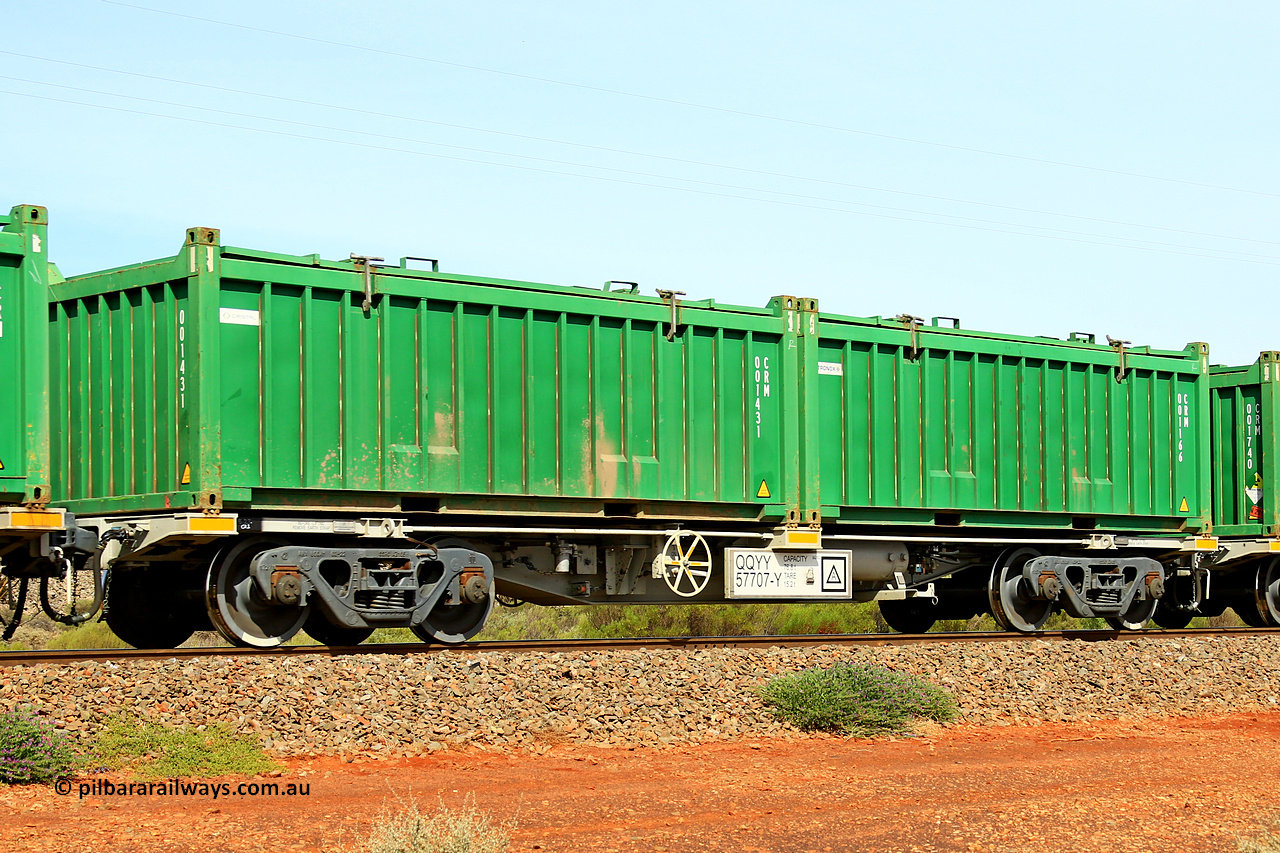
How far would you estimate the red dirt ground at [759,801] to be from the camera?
24.8ft

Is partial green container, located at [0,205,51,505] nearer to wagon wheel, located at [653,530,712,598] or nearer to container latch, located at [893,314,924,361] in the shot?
wagon wheel, located at [653,530,712,598]

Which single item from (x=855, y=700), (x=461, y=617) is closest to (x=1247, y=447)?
(x=855, y=700)

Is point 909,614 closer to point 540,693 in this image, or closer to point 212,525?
point 540,693

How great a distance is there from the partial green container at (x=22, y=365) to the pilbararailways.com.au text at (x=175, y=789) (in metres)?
3.49

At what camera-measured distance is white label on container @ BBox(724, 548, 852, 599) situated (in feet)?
49.2

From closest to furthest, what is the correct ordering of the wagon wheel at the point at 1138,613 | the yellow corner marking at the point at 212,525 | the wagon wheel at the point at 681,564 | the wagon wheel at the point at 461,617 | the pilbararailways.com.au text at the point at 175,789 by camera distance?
the pilbararailways.com.au text at the point at 175,789 < the yellow corner marking at the point at 212,525 < the wagon wheel at the point at 461,617 < the wagon wheel at the point at 681,564 < the wagon wheel at the point at 1138,613

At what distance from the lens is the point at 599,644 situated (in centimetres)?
1483

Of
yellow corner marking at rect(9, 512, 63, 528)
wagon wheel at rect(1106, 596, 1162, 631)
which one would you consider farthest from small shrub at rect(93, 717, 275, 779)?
wagon wheel at rect(1106, 596, 1162, 631)

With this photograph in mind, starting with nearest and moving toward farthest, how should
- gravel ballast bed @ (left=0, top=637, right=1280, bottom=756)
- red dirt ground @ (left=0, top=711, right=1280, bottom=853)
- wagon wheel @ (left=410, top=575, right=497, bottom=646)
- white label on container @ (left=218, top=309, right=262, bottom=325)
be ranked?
red dirt ground @ (left=0, top=711, right=1280, bottom=853) → gravel ballast bed @ (left=0, top=637, right=1280, bottom=756) → white label on container @ (left=218, top=309, right=262, bottom=325) → wagon wheel @ (left=410, top=575, right=497, bottom=646)

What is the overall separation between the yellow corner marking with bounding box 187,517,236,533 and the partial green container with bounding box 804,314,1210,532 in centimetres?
633

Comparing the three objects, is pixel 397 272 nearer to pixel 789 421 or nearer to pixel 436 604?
pixel 436 604

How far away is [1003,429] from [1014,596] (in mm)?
1990

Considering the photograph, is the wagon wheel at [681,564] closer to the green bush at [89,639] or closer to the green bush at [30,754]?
the green bush at [30,754]

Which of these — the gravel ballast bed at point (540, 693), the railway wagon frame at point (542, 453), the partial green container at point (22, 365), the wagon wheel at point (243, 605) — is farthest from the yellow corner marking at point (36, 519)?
the wagon wheel at point (243, 605)
